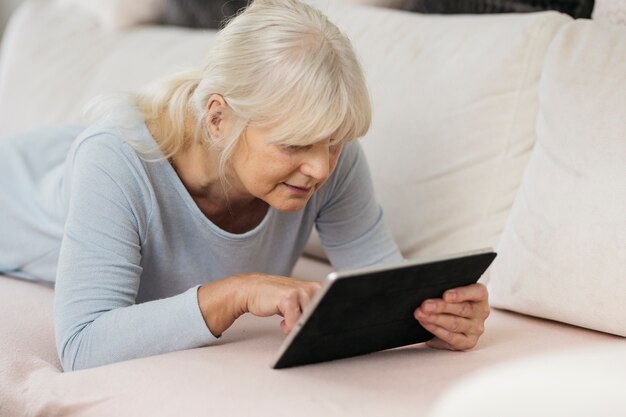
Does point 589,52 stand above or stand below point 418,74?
above

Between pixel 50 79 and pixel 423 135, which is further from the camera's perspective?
pixel 50 79

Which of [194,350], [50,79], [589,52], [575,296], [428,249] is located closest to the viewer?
[194,350]

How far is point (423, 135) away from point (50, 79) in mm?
1195

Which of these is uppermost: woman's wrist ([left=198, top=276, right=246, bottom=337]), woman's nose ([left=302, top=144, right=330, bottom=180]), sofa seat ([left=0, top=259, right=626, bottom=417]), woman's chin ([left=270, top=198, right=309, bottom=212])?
woman's nose ([left=302, top=144, right=330, bottom=180])

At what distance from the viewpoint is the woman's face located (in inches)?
47.2

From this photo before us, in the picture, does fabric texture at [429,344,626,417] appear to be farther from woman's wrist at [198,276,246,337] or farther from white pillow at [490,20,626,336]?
woman's wrist at [198,276,246,337]

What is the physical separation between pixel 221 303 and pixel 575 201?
0.53 metres

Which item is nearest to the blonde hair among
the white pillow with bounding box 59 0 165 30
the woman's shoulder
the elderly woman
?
the elderly woman

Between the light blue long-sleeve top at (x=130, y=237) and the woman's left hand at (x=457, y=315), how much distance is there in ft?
0.93

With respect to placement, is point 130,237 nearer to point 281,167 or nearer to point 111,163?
point 111,163

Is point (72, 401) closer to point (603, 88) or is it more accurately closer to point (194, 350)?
point (194, 350)

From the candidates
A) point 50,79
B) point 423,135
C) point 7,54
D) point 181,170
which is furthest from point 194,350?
point 7,54

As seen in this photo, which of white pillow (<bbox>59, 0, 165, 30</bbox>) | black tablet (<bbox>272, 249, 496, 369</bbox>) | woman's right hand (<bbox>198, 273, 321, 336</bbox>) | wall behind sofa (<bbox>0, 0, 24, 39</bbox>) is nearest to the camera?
black tablet (<bbox>272, 249, 496, 369</bbox>)

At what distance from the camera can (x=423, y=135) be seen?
156 cm
